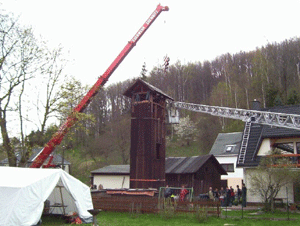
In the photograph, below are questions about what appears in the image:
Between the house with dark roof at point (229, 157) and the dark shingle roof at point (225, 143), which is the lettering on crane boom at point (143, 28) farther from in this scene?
the dark shingle roof at point (225, 143)

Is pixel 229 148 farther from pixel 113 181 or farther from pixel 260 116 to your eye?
pixel 260 116

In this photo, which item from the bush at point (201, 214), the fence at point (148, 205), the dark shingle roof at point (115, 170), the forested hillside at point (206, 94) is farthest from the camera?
the forested hillside at point (206, 94)

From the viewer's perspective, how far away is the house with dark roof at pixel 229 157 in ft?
125

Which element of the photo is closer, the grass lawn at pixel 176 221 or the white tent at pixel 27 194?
the white tent at pixel 27 194

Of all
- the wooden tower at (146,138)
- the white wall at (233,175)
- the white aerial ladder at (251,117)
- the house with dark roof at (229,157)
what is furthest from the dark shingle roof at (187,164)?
the house with dark roof at (229,157)

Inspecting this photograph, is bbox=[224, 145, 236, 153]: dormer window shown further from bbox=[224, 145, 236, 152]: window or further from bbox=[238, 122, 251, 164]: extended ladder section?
bbox=[238, 122, 251, 164]: extended ladder section

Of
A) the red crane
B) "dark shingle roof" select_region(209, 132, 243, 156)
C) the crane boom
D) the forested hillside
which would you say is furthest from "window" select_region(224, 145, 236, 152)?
the red crane

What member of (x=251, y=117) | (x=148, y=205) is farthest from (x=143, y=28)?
(x=148, y=205)

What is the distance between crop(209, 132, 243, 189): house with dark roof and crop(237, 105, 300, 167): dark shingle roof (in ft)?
38.4

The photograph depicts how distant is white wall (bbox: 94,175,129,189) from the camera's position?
36156mm

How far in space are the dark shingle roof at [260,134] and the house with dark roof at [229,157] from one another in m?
11.7

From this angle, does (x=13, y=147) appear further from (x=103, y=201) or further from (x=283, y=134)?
(x=283, y=134)

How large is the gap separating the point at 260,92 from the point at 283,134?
30.0 meters

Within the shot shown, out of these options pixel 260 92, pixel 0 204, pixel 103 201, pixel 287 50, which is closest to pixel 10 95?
pixel 0 204
